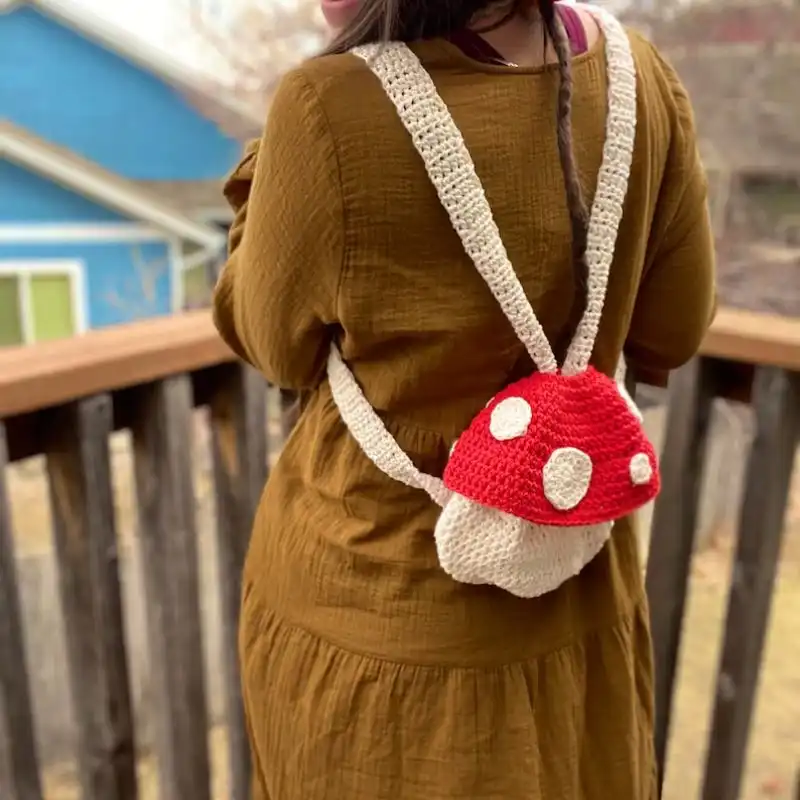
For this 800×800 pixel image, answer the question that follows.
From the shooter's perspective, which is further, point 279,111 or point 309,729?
point 309,729

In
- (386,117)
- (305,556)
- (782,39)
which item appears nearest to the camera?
(386,117)

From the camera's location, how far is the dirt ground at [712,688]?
4.69 ft

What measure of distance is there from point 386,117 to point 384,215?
0.21 ft

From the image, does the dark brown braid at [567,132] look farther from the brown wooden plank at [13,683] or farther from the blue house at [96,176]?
the blue house at [96,176]

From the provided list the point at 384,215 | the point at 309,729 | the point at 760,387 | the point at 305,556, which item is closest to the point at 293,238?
the point at 384,215

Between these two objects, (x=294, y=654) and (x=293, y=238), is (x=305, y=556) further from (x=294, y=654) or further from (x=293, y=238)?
(x=293, y=238)

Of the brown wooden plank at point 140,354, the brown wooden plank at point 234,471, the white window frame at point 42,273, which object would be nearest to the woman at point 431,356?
the brown wooden plank at point 140,354

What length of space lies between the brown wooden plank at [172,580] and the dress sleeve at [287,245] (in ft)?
1.05

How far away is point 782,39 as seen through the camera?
132cm

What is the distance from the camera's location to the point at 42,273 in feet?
4.11

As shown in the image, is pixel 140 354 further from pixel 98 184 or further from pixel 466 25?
pixel 466 25

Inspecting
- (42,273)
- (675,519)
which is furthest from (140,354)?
(675,519)

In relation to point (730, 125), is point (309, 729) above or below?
below

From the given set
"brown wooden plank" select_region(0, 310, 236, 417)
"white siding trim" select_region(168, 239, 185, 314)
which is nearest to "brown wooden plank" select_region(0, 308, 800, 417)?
"brown wooden plank" select_region(0, 310, 236, 417)
